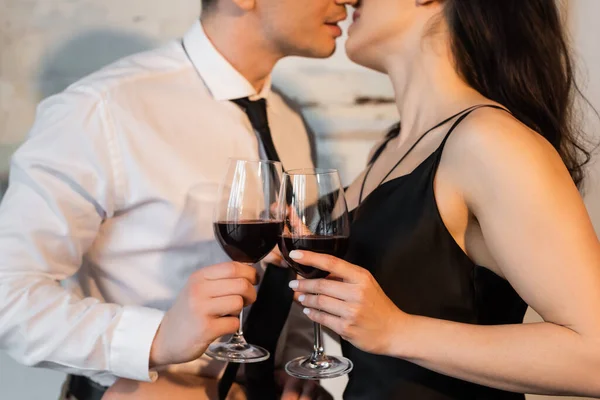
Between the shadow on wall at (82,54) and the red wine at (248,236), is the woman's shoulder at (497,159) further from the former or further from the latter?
the shadow on wall at (82,54)

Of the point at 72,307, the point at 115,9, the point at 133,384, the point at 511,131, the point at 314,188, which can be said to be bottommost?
the point at 133,384

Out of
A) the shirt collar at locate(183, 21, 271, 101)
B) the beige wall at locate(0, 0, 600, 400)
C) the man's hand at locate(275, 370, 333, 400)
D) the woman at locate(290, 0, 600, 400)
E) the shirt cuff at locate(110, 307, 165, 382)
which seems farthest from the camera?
the beige wall at locate(0, 0, 600, 400)

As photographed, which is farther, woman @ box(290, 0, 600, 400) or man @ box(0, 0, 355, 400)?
man @ box(0, 0, 355, 400)

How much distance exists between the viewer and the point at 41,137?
135 centimetres

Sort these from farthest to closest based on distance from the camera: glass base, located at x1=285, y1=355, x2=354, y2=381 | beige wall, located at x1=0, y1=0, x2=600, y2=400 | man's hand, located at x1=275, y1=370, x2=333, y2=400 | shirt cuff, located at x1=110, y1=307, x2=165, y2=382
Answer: beige wall, located at x1=0, y1=0, x2=600, y2=400
man's hand, located at x1=275, y1=370, x2=333, y2=400
shirt cuff, located at x1=110, y1=307, x2=165, y2=382
glass base, located at x1=285, y1=355, x2=354, y2=381

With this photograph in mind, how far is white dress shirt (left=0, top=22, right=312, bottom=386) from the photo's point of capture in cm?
125

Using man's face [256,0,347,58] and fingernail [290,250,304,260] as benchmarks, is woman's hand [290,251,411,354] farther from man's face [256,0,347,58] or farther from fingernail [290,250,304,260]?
man's face [256,0,347,58]

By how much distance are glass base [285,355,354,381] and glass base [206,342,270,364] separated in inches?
2.4

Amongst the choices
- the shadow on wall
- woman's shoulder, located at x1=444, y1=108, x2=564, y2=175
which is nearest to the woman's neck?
woman's shoulder, located at x1=444, y1=108, x2=564, y2=175

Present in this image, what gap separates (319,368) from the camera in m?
1.15

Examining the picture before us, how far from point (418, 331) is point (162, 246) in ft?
2.23

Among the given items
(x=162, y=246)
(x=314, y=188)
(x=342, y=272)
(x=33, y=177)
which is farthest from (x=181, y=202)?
(x=342, y=272)

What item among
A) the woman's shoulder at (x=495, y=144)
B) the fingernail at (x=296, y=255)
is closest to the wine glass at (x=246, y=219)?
the fingernail at (x=296, y=255)

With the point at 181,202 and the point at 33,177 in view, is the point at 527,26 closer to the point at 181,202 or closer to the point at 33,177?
the point at 181,202
